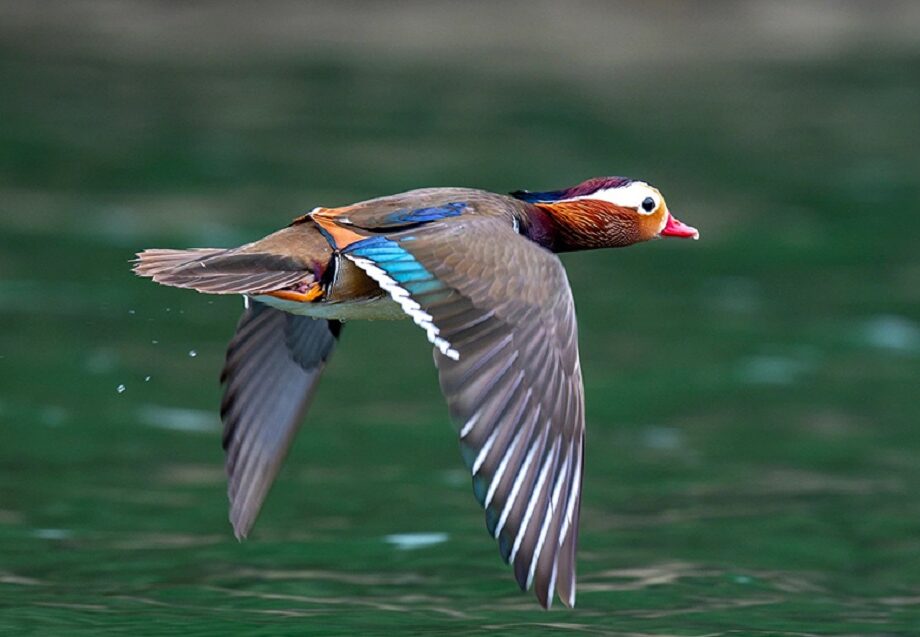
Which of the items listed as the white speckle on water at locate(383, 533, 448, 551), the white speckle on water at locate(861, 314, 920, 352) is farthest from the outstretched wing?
the white speckle on water at locate(861, 314, 920, 352)

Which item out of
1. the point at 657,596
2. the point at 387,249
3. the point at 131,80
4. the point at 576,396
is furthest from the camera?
the point at 131,80

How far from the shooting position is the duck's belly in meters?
6.97

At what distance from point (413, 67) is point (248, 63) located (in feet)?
6.19

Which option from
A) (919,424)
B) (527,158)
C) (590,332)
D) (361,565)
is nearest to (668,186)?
(527,158)

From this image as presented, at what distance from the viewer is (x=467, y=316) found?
6324mm

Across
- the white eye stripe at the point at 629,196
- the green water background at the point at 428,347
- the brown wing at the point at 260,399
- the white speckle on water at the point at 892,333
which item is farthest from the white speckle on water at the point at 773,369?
the brown wing at the point at 260,399

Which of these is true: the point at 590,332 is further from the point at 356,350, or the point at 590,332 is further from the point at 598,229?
the point at 598,229

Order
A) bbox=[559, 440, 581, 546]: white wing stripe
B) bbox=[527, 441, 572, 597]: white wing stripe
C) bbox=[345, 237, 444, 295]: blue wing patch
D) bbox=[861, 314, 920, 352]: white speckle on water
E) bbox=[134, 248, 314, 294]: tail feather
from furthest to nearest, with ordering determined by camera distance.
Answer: bbox=[861, 314, 920, 352]: white speckle on water → bbox=[134, 248, 314, 294]: tail feather → bbox=[345, 237, 444, 295]: blue wing patch → bbox=[559, 440, 581, 546]: white wing stripe → bbox=[527, 441, 572, 597]: white wing stripe

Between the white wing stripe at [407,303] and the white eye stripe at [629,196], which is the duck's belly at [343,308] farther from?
the white eye stripe at [629,196]

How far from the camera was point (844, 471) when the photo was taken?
1043 centimetres

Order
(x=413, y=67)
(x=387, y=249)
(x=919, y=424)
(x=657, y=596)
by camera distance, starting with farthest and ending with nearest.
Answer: (x=413, y=67) < (x=919, y=424) < (x=657, y=596) < (x=387, y=249)

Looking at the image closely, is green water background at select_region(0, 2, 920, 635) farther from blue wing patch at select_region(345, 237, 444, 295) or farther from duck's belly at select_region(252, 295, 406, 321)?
blue wing patch at select_region(345, 237, 444, 295)

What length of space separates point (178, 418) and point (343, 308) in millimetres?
4142

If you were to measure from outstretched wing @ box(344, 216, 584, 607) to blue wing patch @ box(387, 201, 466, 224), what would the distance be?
0.10m
